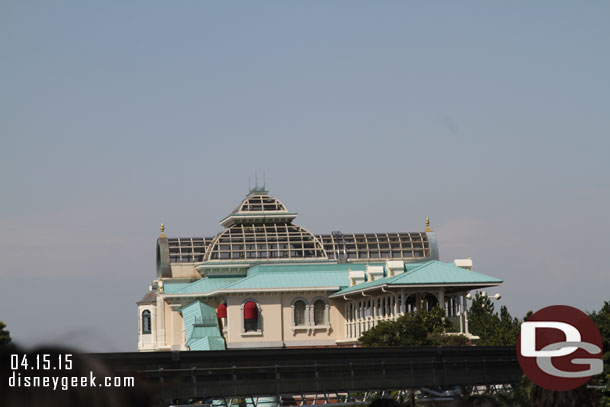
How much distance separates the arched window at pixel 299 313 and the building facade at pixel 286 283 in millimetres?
105

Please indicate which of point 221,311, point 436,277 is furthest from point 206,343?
point 436,277

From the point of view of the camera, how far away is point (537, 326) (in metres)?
9.06

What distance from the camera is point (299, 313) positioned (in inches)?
4109

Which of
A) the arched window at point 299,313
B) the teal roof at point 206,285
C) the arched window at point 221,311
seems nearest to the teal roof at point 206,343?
the arched window at point 221,311

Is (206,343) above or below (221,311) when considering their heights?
below

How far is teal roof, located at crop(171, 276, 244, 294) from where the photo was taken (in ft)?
354

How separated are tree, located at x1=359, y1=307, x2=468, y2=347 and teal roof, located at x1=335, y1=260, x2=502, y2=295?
435 centimetres

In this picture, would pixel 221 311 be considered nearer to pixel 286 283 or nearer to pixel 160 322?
pixel 286 283

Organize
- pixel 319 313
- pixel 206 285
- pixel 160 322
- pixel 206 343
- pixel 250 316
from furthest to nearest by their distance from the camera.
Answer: pixel 160 322 → pixel 206 285 → pixel 319 313 → pixel 250 316 → pixel 206 343

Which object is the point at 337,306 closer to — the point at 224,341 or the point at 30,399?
the point at 224,341

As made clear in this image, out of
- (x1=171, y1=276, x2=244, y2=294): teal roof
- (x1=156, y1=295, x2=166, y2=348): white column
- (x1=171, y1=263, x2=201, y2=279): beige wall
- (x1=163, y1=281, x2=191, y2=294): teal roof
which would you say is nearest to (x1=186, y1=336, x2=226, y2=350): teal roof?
(x1=171, y1=276, x2=244, y2=294): teal roof

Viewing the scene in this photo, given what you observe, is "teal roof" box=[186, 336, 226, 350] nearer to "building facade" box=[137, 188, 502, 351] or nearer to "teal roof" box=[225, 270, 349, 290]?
"building facade" box=[137, 188, 502, 351]

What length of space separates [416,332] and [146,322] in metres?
57.0

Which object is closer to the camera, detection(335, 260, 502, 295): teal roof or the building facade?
detection(335, 260, 502, 295): teal roof
